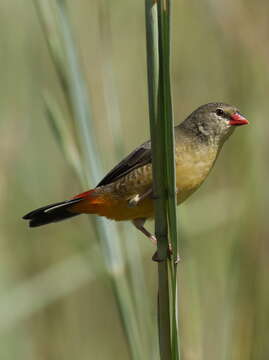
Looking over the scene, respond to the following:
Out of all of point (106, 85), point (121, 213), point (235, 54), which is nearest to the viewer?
point (106, 85)

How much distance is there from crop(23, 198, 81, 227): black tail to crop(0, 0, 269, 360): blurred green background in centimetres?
13

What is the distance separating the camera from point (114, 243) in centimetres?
224

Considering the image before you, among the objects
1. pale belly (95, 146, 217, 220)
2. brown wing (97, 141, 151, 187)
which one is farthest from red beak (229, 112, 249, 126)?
brown wing (97, 141, 151, 187)

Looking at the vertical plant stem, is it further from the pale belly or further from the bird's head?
the bird's head

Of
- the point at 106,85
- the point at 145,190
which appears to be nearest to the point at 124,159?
the point at 145,190

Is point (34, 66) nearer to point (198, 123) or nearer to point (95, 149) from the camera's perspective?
point (198, 123)

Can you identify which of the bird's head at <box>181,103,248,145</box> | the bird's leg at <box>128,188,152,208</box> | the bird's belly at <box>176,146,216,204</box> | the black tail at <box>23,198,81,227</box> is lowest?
the black tail at <box>23,198,81,227</box>

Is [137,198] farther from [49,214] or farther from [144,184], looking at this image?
[49,214]

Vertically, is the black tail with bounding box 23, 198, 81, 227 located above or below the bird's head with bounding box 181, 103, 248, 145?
below

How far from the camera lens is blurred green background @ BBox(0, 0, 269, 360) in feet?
7.73

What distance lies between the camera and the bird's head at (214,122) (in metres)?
2.76

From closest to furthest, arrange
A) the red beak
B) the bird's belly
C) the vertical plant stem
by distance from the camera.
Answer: the vertical plant stem < the bird's belly < the red beak

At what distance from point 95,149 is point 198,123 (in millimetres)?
750

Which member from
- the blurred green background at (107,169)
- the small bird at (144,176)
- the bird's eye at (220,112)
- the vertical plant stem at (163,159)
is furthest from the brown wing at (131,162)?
the vertical plant stem at (163,159)
